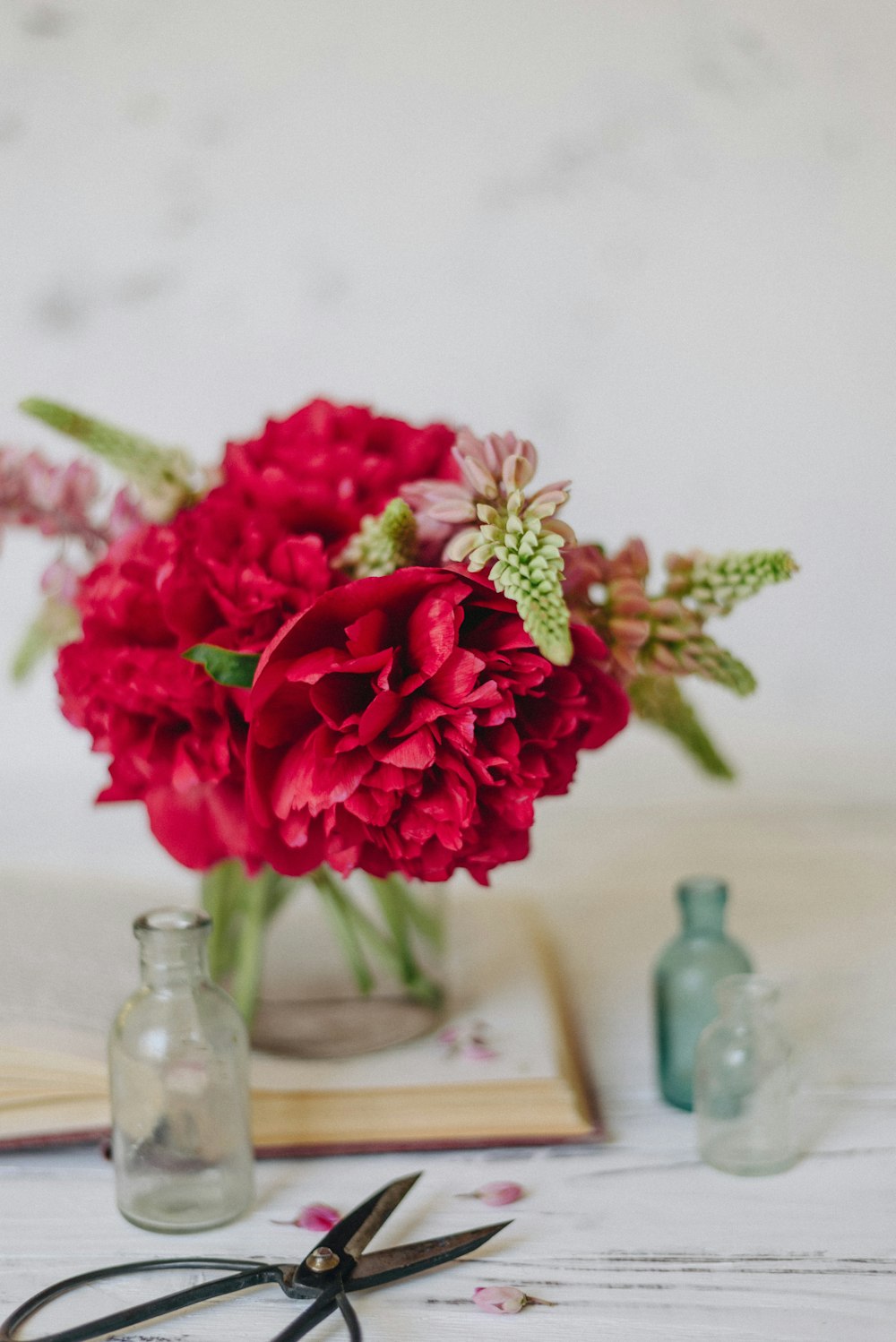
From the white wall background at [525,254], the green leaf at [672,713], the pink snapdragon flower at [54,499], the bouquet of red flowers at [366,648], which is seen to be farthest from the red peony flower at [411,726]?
the white wall background at [525,254]

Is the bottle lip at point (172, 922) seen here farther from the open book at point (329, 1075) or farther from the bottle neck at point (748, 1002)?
the bottle neck at point (748, 1002)

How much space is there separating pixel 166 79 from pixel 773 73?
61 centimetres

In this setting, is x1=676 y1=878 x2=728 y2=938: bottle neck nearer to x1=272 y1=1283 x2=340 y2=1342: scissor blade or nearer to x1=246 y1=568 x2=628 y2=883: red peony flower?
x1=246 y1=568 x2=628 y2=883: red peony flower

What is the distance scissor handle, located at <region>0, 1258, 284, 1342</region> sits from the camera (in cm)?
49

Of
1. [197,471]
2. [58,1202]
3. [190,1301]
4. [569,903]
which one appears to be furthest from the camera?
[569,903]

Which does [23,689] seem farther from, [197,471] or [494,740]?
[494,740]

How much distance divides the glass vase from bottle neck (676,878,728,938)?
170mm

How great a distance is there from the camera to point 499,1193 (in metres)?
0.62

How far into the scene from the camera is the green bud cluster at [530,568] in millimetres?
506

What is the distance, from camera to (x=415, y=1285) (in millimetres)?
546

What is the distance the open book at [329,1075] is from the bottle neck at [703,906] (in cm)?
11

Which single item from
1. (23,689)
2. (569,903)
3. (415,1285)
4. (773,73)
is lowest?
(415,1285)

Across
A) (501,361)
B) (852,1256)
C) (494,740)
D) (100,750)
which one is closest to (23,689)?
(501,361)

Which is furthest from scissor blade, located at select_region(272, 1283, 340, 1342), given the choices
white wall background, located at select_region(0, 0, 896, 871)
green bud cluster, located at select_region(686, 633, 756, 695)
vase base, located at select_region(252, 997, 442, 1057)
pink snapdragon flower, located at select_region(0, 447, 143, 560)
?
white wall background, located at select_region(0, 0, 896, 871)
